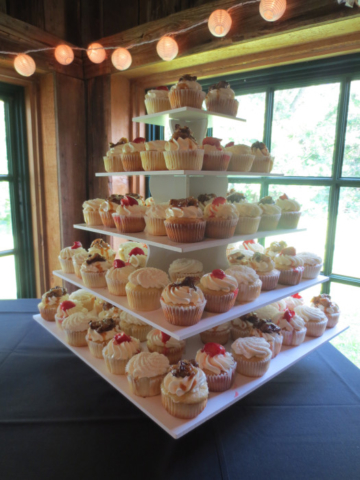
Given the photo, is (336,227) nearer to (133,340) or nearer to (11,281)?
(133,340)

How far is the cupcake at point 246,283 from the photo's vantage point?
69.9 inches

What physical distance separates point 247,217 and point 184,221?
0.46m

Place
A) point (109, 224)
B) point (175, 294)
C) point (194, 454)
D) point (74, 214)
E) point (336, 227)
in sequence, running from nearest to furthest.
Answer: point (194, 454)
point (175, 294)
point (109, 224)
point (336, 227)
point (74, 214)

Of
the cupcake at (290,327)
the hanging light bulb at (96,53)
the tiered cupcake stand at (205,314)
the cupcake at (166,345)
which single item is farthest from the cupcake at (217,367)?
the hanging light bulb at (96,53)

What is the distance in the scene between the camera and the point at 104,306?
6.98 feet

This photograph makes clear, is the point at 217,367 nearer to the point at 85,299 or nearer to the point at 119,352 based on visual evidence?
the point at 119,352

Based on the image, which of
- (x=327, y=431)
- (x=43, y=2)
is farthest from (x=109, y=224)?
(x=43, y=2)

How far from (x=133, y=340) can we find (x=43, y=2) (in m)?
2.90

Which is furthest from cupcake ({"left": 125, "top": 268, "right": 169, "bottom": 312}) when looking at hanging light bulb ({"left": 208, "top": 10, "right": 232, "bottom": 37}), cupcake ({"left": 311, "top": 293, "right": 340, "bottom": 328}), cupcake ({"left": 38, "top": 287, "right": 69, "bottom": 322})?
hanging light bulb ({"left": 208, "top": 10, "right": 232, "bottom": 37})

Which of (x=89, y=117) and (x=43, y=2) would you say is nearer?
(x=43, y=2)

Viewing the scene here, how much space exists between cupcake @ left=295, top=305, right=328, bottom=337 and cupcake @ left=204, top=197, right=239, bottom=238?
2.54ft

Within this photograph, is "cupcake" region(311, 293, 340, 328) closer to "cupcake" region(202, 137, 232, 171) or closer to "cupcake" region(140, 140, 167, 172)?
"cupcake" region(202, 137, 232, 171)

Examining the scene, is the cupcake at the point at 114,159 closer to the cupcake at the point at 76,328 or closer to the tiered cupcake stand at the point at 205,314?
the tiered cupcake stand at the point at 205,314

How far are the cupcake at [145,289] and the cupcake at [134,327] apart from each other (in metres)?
0.27
